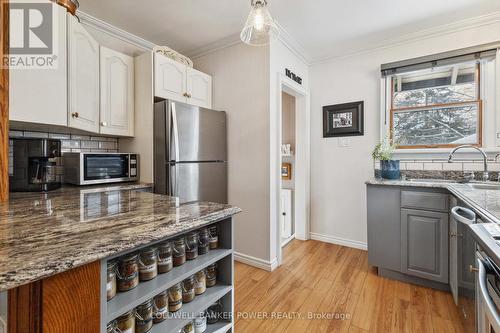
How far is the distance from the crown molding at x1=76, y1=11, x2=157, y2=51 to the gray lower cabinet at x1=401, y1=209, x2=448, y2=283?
312 centimetres

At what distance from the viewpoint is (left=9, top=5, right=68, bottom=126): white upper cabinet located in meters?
1.38

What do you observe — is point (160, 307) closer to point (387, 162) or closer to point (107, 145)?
point (107, 145)

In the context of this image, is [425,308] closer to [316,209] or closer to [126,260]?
[316,209]

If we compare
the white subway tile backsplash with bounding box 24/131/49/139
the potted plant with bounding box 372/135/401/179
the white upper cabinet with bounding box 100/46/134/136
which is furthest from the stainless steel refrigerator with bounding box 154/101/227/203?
the potted plant with bounding box 372/135/401/179

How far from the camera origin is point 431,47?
2.38 meters

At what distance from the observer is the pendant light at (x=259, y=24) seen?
4.23ft

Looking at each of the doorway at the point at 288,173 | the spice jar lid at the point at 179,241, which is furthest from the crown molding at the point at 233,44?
the spice jar lid at the point at 179,241

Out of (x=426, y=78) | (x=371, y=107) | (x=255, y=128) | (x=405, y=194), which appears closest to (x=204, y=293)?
(x=255, y=128)

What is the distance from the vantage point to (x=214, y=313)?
1.05 m

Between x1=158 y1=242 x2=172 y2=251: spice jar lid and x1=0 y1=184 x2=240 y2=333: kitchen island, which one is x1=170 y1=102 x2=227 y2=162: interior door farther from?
x1=158 y1=242 x2=172 y2=251: spice jar lid

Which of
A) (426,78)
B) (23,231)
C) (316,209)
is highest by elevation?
(426,78)

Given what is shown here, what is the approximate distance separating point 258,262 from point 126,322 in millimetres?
1788

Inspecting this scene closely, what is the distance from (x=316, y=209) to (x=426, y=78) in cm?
192

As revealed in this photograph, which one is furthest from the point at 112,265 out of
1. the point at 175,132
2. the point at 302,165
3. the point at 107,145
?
the point at 302,165
